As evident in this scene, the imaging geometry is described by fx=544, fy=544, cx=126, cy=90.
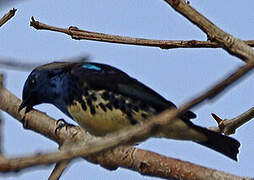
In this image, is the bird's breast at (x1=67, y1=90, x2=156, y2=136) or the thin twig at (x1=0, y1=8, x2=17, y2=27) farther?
the bird's breast at (x1=67, y1=90, x2=156, y2=136)

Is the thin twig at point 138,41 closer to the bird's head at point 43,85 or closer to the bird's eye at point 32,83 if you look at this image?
the bird's head at point 43,85

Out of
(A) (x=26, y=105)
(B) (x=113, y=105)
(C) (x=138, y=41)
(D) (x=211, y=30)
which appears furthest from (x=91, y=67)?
(D) (x=211, y=30)

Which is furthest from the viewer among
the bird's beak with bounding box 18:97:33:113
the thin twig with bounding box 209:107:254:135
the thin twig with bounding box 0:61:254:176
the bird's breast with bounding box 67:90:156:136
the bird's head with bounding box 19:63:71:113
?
the bird's head with bounding box 19:63:71:113

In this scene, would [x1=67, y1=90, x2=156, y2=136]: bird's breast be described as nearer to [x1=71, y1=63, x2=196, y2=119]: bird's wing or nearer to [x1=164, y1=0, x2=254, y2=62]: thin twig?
[x1=71, y1=63, x2=196, y2=119]: bird's wing

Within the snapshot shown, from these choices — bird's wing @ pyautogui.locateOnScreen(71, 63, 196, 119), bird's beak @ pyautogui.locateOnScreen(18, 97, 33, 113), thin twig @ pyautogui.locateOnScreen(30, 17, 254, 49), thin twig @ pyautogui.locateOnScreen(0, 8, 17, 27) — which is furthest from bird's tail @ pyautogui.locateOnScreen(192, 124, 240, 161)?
thin twig @ pyautogui.locateOnScreen(0, 8, 17, 27)

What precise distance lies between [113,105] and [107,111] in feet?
0.21

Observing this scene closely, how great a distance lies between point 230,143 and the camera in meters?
3.89

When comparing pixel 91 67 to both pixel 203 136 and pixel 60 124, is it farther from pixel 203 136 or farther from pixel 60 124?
pixel 203 136

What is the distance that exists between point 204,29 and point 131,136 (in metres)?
1.41

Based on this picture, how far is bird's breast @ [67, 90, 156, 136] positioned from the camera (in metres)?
4.02

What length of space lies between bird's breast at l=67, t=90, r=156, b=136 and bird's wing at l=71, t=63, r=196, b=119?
0.04m

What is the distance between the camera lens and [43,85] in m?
4.72

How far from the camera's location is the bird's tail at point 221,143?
153 inches

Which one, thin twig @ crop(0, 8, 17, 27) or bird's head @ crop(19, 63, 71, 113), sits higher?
thin twig @ crop(0, 8, 17, 27)
